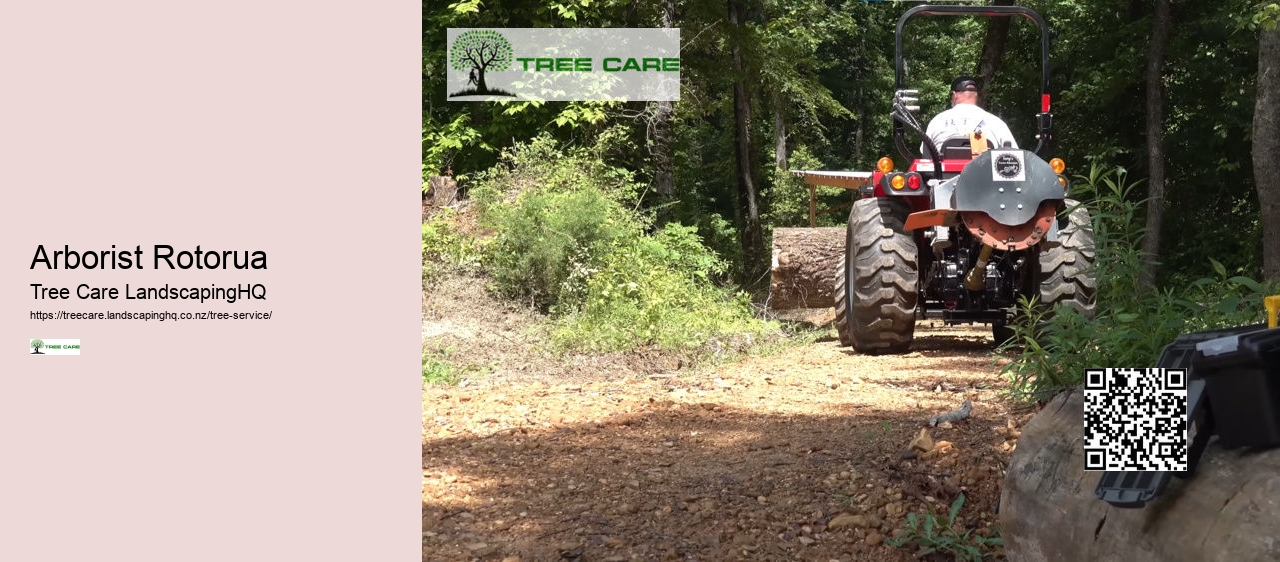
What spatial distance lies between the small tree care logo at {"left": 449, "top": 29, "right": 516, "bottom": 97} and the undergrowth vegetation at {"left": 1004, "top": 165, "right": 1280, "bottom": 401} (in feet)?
37.2

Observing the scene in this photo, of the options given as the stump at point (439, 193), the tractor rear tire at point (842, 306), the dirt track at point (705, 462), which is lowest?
the dirt track at point (705, 462)

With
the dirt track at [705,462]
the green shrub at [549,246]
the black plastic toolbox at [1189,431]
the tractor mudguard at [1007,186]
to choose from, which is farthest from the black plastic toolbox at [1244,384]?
the green shrub at [549,246]

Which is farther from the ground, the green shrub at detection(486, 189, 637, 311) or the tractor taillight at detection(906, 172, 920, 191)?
the tractor taillight at detection(906, 172, 920, 191)

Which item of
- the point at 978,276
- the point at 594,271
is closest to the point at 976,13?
A: the point at 978,276

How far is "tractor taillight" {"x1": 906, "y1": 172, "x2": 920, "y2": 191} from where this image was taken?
27.0 ft

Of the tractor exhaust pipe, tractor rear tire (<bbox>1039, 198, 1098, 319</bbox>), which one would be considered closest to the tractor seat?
the tractor exhaust pipe

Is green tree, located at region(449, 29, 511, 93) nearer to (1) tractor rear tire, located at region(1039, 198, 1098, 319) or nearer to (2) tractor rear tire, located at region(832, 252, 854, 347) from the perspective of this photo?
(2) tractor rear tire, located at region(832, 252, 854, 347)

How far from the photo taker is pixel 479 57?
16.0 m

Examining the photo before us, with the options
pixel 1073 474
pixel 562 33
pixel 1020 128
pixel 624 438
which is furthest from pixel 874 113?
pixel 1073 474

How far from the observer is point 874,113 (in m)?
Result: 30.4

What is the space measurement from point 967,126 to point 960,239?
74cm

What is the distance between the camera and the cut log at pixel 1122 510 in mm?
2211

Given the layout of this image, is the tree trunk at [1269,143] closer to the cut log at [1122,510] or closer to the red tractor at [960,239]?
the red tractor at [960,239]

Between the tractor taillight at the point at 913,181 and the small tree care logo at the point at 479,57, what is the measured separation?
7.78m
